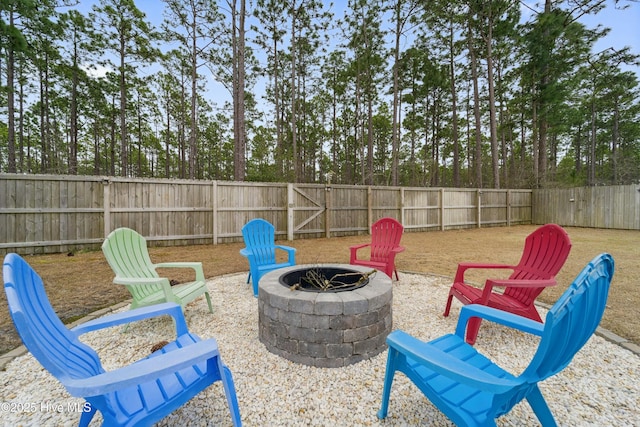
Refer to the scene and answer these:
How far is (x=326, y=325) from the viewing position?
1793mm

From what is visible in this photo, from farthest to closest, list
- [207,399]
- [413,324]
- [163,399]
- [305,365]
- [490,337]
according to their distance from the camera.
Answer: [413,324] → [490,337] → [305,365] → [207,399] → [163,399]

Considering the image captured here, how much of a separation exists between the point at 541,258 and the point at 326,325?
218 centimetres

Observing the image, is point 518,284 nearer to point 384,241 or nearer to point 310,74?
point 384,241

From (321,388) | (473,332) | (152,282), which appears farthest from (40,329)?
(473,332)

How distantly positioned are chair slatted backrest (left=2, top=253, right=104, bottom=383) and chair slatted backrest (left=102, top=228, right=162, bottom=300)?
3.91 feet

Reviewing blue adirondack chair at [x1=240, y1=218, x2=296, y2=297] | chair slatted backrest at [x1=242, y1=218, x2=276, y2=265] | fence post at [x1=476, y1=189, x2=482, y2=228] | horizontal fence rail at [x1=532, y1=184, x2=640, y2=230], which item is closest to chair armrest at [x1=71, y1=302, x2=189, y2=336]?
blue adirondack chair at [x1=240, y1=218, x2=296, y2=297]

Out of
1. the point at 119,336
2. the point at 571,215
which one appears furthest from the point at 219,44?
the point at 571,215

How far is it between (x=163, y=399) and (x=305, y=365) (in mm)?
971

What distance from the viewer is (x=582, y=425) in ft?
4.37

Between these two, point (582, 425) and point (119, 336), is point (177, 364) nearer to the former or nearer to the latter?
point (119, 336)

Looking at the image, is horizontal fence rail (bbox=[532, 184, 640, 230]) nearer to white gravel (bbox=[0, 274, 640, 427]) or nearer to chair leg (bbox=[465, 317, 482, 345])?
white gravel (bbox=[0, 274, 640, 427])

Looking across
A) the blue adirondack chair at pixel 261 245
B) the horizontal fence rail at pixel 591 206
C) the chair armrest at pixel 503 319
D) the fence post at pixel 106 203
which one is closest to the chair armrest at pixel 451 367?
the chair armrest at pixel 503 319

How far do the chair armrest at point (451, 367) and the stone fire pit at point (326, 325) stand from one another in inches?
23.1

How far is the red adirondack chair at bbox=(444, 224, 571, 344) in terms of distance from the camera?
210cm
